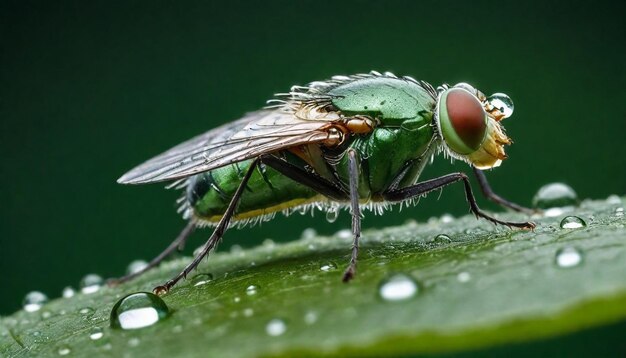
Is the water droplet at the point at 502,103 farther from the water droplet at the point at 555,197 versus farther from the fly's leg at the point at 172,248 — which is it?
the fly's leg at the point at 172,248

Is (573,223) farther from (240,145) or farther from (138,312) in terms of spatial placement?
(138,312)

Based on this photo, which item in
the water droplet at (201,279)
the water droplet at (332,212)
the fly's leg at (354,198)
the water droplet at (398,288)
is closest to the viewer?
the water droplet at (398,288)

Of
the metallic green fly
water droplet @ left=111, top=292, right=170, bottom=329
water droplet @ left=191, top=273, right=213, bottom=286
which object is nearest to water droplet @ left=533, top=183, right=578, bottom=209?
the metallic green fly

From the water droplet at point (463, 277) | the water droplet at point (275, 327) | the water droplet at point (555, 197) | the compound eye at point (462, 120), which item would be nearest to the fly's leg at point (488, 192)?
the water droplet at point (555, 197)

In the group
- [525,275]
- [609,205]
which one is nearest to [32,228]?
[609,205]

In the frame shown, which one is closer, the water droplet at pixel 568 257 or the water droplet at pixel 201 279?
the water droplet at pixel 568 257

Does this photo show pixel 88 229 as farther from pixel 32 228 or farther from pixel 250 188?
pixel 250 188

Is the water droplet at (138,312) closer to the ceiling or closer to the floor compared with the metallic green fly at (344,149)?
closer to the floor

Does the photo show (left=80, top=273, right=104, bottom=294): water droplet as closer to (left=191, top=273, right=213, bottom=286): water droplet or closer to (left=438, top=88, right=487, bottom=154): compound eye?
(left=191, top=273, right=213, bottom=286): water droplet
